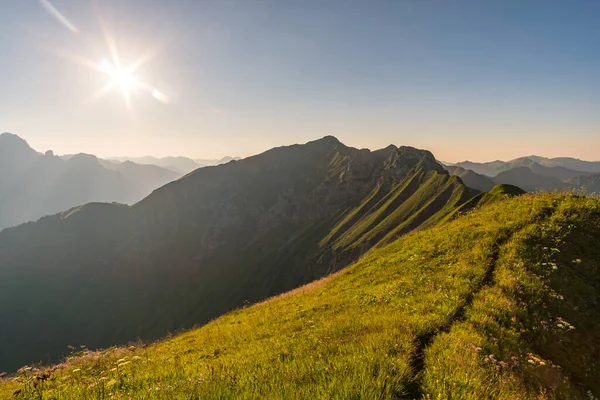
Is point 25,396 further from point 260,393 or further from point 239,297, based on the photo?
point 239,297

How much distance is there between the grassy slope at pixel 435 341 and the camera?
6137 mm

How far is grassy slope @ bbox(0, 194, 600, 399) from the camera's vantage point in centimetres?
614

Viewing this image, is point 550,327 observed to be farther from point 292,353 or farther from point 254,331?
point 254,331

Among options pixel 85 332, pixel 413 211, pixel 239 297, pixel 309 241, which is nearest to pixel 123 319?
pixel 85 332

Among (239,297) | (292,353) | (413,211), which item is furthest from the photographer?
(239,297)

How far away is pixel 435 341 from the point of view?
827 centimetres

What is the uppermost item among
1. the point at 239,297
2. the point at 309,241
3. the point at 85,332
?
the point at 309,241

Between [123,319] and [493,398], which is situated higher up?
[493,398]

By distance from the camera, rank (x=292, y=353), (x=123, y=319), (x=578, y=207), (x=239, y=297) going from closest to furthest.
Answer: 1. (x=292, y=353)
2. (x=578, y=207)
3. (x=239, y=297)
4. (x=123, y=319)

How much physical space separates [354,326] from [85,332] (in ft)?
787

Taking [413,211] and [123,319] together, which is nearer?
[413,211]

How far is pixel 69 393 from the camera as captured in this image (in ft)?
22.3

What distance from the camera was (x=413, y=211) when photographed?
127 meters

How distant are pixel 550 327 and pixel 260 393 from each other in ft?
36.0
